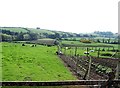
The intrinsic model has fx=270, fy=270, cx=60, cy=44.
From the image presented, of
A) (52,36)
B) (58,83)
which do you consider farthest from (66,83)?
(52,36)

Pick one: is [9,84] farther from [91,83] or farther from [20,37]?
[20,37]

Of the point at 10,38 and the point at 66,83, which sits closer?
the point at 66,83

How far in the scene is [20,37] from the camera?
431ft

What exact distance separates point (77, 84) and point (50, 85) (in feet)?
2.15

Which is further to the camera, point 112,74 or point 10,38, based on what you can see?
point 10,38

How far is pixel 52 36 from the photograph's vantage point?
17950 centimetres

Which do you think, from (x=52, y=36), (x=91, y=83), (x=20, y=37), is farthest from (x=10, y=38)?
(x=91, y=83)

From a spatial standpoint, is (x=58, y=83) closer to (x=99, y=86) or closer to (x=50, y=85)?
(x=50, y=85)

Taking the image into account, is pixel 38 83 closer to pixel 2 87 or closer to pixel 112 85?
pixel 2 87

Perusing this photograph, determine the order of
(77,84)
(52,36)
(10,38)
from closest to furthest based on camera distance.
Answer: (77,84), (10,38), (52,36)

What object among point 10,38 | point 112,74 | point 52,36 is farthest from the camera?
point 52,36

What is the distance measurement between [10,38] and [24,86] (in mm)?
120349

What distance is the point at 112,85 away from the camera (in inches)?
241

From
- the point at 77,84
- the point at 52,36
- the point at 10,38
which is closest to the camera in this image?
the point at 77,84
